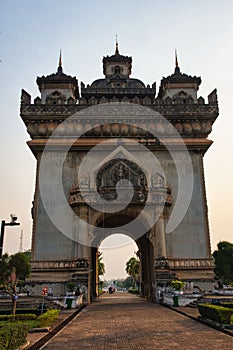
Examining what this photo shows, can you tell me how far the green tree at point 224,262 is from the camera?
149 ft

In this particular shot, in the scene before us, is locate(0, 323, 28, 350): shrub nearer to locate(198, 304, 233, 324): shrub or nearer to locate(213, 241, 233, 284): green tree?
locate(198, 304, 233, 324): shrub

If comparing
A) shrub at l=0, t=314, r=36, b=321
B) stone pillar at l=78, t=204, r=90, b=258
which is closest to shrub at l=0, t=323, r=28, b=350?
shrub at l=0, t=314, r=36, b=321

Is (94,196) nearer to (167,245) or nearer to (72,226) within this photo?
(72,226)

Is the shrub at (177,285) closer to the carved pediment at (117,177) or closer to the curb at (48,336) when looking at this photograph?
the carved pediment at (117,177)

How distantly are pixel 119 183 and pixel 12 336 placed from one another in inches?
787

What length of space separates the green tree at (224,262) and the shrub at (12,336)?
40.3 metres

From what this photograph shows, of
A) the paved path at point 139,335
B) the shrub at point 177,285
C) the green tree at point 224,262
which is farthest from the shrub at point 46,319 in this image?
the green tree at point 224,262

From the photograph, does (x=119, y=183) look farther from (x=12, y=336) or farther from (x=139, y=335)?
(x=12, y=336)

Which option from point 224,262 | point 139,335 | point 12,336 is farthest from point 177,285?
point 224,262

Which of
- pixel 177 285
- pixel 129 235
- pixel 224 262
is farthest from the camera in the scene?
pixel 224 262

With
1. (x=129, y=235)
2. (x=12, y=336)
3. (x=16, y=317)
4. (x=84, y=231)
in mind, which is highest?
(x=129, y=235)

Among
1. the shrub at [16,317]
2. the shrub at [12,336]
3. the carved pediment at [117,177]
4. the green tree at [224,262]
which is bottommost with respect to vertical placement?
the shrub at [16,317]

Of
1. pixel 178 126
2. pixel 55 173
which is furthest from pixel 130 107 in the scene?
pixel 55 173

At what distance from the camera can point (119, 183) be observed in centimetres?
2809
